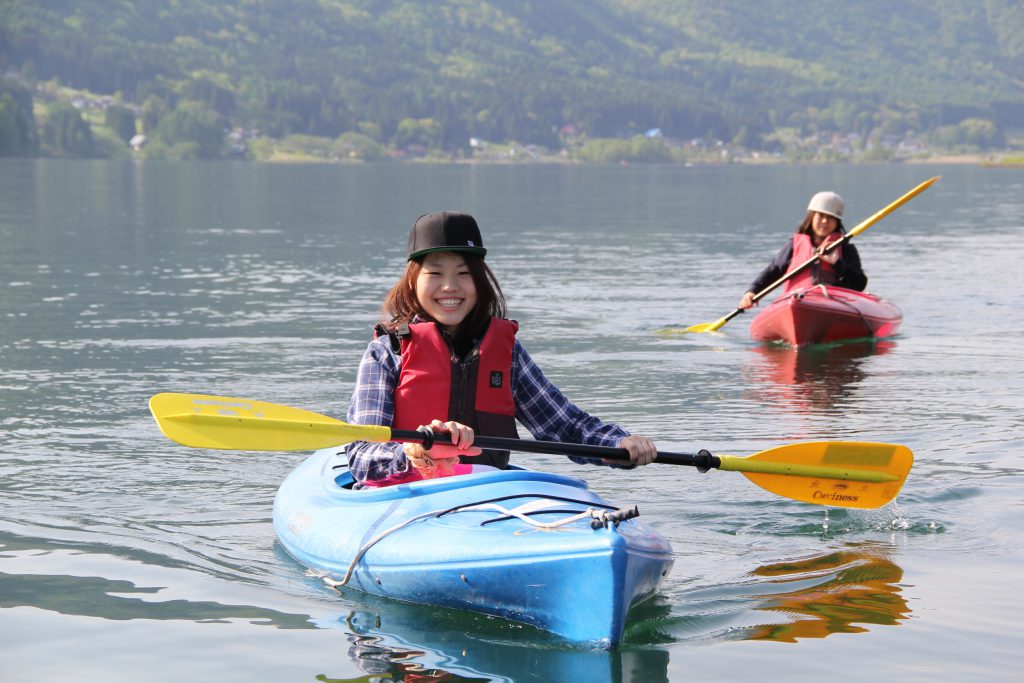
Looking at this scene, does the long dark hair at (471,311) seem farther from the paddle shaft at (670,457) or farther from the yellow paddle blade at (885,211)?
the yellow paddle blade at (885,211)

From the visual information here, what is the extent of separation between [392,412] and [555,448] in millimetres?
731

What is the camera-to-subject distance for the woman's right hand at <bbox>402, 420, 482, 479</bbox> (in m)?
5.82

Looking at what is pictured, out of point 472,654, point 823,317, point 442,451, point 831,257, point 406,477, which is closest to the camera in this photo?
point 472,654

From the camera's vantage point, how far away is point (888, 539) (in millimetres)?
7543

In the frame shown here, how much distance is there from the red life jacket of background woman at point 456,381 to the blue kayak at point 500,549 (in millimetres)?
293

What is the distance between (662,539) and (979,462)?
412cm

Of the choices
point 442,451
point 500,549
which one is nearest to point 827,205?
point 442,451

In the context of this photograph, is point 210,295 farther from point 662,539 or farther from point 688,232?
point 688,232

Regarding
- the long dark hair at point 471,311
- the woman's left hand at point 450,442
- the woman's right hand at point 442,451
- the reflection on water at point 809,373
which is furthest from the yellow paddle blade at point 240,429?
the reflection on water at point 809,373

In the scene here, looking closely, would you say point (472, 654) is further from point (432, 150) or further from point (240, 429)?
point (432, 150)

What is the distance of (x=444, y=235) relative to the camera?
6137 millimetres

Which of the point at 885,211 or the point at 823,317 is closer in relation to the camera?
the point at 823,317

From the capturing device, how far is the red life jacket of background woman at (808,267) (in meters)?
15.6

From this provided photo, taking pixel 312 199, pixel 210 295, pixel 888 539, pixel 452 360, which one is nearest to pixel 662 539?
pixel 452 360
